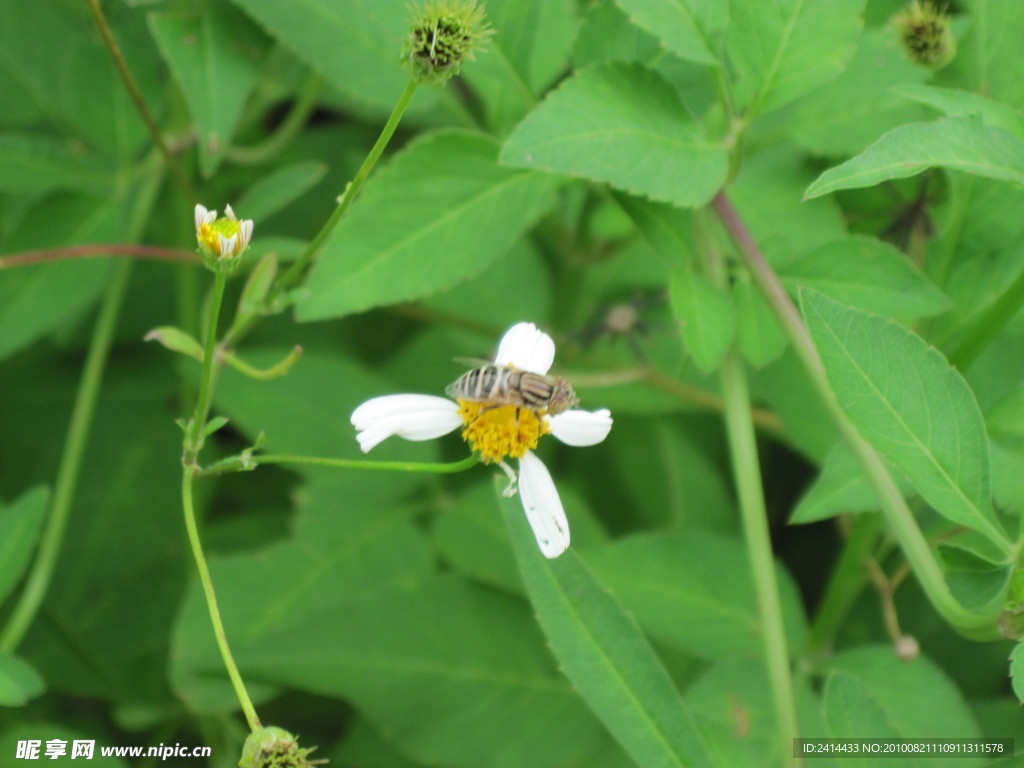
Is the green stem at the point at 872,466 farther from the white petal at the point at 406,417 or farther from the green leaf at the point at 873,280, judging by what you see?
the white petal at the point at 406,417

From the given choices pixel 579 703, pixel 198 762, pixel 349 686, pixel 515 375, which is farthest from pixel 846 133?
pixel 198 762

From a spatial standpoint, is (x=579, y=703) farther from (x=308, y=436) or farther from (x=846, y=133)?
(x=846, y=133)

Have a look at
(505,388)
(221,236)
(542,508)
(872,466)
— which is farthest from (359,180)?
(872,466)

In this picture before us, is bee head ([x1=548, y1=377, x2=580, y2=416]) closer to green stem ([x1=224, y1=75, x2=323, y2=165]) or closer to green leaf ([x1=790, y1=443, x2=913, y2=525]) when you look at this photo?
green leaf ([x1=790, y1=443, x2=913, y2=525])

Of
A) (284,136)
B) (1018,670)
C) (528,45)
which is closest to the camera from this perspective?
(1018,670)

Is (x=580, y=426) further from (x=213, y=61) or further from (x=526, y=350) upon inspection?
(x=213, y=61)

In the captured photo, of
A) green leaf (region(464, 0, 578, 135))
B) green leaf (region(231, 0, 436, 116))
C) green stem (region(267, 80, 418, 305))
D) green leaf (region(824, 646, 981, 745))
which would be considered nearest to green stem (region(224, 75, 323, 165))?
green leaf (region(231, 0, 436, 116))
